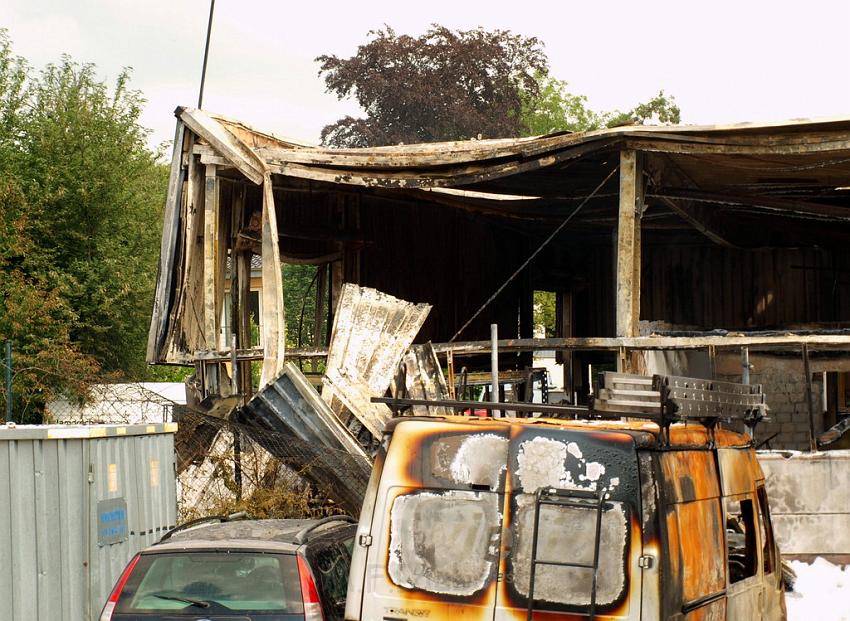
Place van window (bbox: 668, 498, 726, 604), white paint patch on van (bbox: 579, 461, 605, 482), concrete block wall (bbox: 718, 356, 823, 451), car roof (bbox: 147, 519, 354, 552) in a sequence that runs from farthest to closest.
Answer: concrete block wall (bbox: 718, 356, 823, 451) < car roof (bbox: 147, 519, 354, 552) < van window (bbox: 668, 498, 726, 604) < white paint patch on van (bbox: 579, 461, 605, 482)

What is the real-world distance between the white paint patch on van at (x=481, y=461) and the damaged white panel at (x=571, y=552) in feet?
0.86

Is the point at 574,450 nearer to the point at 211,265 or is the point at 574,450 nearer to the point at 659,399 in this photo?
the point at 659,399

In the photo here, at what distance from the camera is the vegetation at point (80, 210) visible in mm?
Result: 31984

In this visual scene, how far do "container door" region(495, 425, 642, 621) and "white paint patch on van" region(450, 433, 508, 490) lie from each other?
8cm

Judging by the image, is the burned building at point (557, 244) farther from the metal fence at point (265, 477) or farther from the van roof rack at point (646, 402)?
the van roof rack at point (646, 402)

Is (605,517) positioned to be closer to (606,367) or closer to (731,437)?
(731,437)

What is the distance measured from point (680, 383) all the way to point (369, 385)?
10191 millimetres

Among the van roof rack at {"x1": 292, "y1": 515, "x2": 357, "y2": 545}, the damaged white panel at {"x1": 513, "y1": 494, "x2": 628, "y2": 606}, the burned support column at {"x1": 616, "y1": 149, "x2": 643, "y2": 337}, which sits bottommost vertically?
the van roof rack at {"x1": 292, "y1": 515, "x2": 357, "y2": 545}

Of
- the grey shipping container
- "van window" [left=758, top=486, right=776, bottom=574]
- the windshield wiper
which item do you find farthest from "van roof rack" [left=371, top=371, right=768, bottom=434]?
the grey shipping container

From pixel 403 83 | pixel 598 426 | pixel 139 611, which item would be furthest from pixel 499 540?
pixel 403 83

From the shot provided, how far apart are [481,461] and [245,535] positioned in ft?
7.37

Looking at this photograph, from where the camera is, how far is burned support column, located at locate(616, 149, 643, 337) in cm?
1599

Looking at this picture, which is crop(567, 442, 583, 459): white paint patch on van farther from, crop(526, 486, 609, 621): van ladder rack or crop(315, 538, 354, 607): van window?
crop(315, 538, 354, 607): van window

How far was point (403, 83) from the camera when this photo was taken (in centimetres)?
4794
